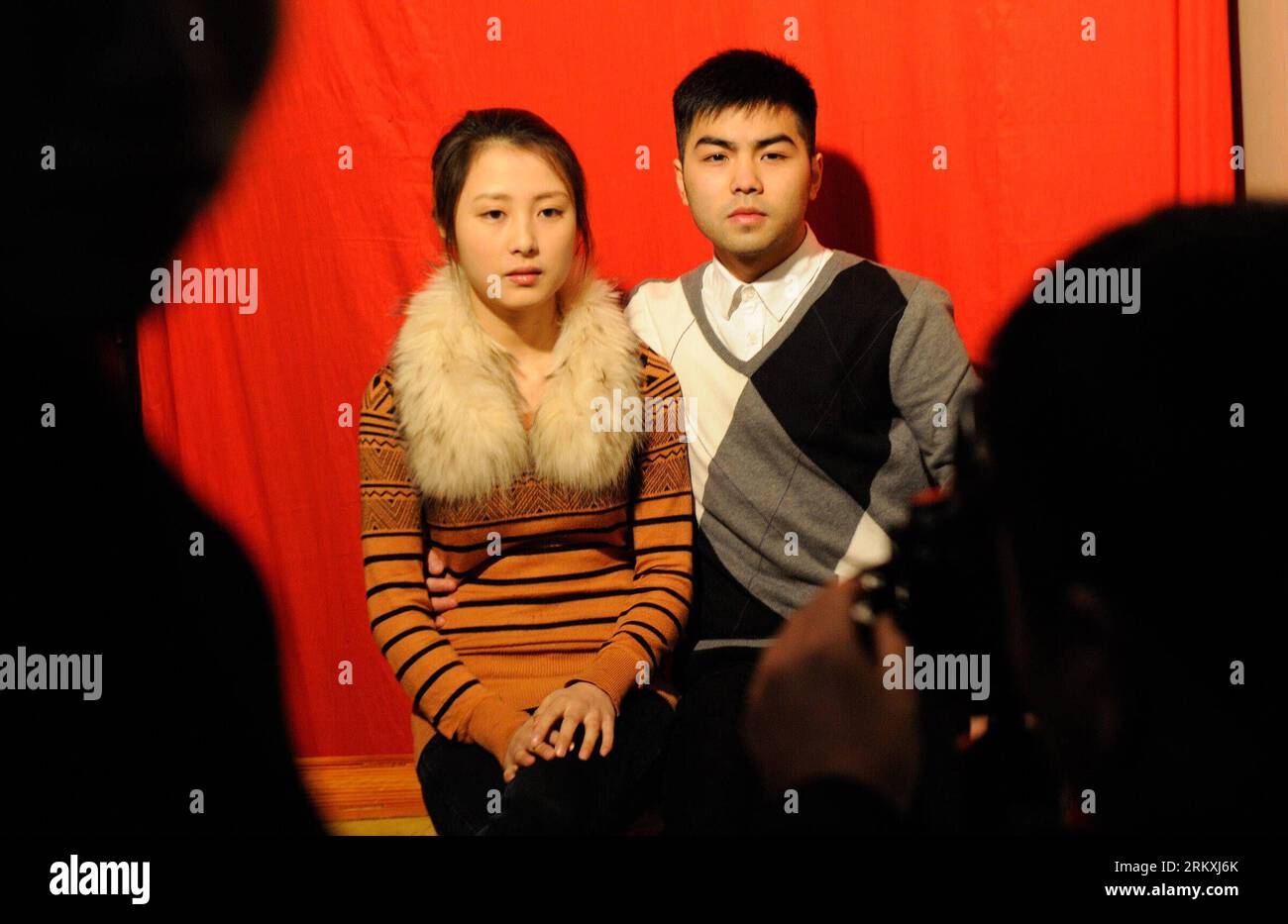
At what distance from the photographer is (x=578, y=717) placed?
1347mm

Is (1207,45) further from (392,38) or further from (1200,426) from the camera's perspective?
(1200,426)

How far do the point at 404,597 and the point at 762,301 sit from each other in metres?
0.65

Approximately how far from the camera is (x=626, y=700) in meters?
1.43

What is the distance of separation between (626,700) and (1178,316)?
3.14 ft

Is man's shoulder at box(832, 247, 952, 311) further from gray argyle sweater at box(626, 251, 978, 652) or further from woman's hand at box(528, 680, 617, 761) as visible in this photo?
woman's hand at box(528, 680, 617, 761)

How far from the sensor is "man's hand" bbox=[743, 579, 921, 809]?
779mm

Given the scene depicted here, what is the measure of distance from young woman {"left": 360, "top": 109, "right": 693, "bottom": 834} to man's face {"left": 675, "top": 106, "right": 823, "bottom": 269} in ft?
0.61

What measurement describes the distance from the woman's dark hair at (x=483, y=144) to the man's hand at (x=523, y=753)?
663 mm

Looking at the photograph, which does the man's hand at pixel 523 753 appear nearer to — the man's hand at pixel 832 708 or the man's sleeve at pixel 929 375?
the man's hand at pixel 832 708

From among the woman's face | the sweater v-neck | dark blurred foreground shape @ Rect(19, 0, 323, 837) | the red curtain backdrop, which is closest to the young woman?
→ the woman's face

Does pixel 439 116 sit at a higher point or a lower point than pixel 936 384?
higher
